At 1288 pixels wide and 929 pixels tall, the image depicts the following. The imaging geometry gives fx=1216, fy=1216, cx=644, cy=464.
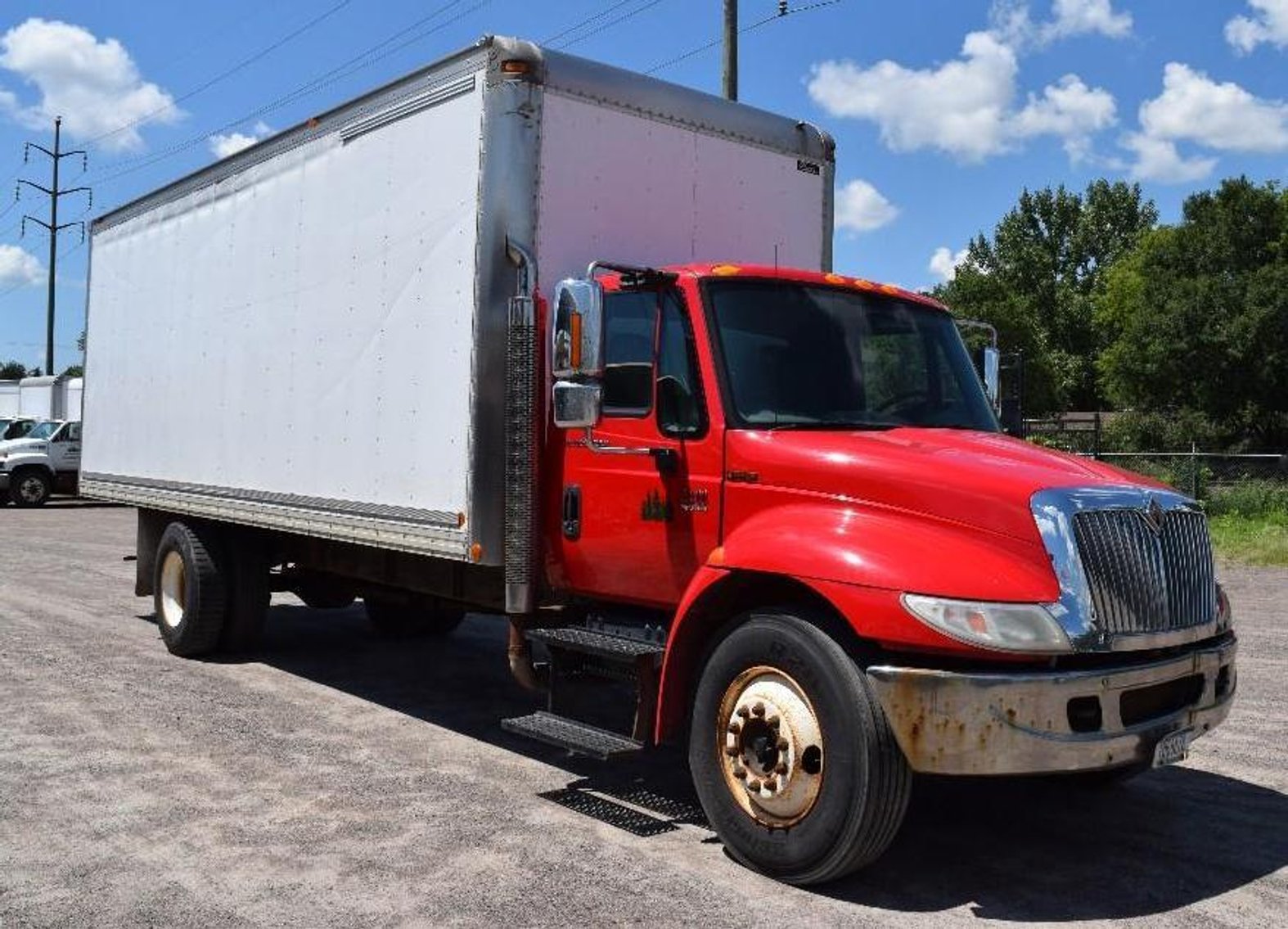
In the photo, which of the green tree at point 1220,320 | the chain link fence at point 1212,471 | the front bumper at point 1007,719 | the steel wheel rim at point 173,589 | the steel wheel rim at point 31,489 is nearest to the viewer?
the front bumper at point 1007,719

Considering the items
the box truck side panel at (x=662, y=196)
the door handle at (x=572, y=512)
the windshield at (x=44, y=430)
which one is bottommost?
the door handle at (x=572, y=512)

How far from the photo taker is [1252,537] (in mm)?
19250

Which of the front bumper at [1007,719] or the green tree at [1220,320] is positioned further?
the green tree at [1220,320]

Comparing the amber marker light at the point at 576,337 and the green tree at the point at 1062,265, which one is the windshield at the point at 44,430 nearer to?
the amber marker light at the point at 576,337

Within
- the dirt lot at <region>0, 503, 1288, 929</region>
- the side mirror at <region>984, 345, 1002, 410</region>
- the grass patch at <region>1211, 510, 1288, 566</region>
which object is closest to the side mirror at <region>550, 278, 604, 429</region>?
the dirt lot at <region>0, 503, 1288, 929</region>

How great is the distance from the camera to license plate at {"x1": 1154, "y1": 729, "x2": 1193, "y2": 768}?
4492 mm


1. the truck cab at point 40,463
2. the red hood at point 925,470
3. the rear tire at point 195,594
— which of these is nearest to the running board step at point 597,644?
the red hood at point 925,470

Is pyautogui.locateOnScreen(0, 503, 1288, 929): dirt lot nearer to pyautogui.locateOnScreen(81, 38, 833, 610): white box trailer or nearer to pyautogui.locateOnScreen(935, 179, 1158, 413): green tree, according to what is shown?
pyautogui.locateOnScreen(81, 38, 833, 610): white box trailer

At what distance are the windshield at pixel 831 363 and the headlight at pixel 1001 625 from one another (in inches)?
48.5

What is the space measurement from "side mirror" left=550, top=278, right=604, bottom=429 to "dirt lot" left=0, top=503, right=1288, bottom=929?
5.90ft

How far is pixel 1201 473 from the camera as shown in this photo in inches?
896

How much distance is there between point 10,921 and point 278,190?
16.7 ft

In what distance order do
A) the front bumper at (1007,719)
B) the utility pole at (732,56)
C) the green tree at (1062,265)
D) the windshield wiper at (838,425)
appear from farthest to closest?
the green tree at (1062,265), the utility pole at (732,56), the windshield wiper at (838,425), the front bumper at (1007,719)

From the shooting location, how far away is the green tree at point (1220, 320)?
145 feet
